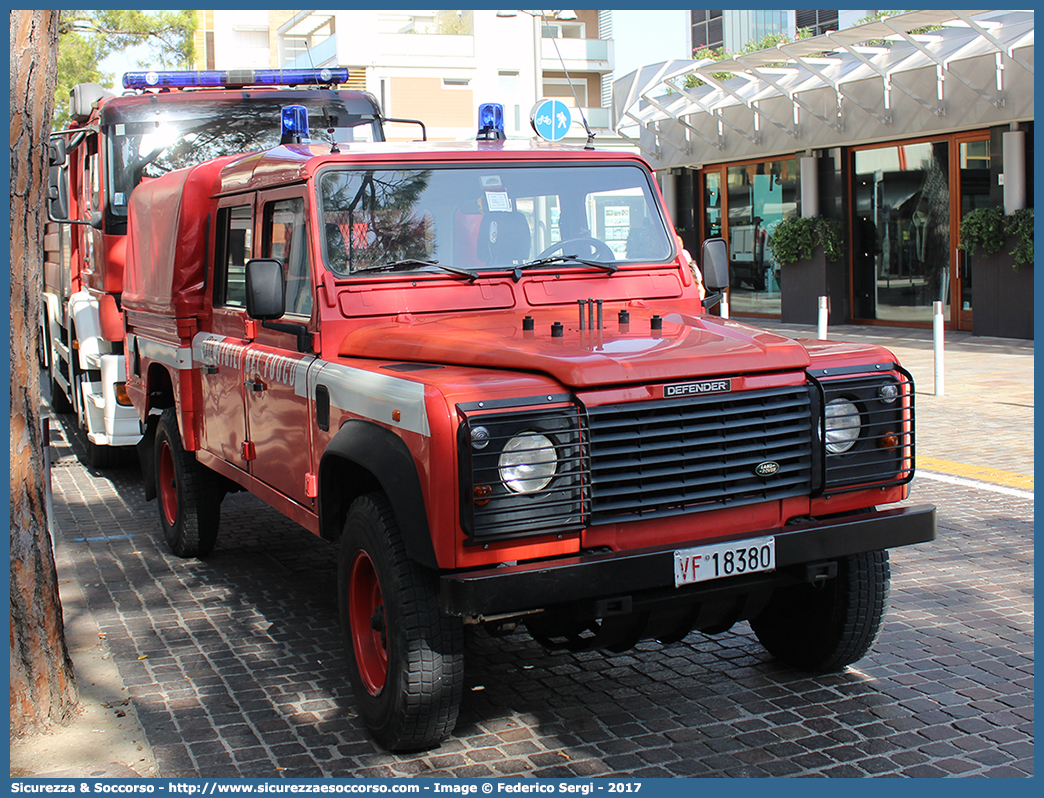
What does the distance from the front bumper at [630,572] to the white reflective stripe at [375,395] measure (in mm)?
554

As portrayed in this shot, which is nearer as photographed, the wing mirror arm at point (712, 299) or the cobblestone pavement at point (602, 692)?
the cobblestone pavement at point (602, 692)

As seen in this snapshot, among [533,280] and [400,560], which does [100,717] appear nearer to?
[400,560]

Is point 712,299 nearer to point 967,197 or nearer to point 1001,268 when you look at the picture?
point 1001,268

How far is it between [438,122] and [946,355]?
Result: 109ft

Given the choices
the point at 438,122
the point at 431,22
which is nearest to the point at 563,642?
the point at 438,122

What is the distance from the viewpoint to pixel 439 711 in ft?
13.6

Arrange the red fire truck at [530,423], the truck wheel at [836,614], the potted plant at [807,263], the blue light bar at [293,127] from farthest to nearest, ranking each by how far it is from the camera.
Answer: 1. the potted plant at [807,263]
2. the blue light bar at [293,127]
3. the truck wheel at [836,614]
4. the red fire truck at [530,423]

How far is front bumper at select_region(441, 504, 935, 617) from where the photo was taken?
376 cm

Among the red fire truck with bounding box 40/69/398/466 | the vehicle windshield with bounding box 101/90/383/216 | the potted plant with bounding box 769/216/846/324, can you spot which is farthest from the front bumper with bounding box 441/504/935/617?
the potted plant with bounding box 769/216/846/324

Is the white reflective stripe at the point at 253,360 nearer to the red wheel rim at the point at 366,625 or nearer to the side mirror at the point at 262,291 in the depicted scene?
the side mirror at the point at 262,291

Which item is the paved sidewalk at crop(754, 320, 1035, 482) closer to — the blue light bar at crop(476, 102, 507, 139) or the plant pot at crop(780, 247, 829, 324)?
the blue light bar at crop(476, 102, 507, 139)

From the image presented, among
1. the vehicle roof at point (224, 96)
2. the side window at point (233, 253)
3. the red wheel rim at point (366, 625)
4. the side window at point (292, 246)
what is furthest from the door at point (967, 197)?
the red wheel rim at point (366, 625)

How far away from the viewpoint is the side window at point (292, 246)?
516 centimetres

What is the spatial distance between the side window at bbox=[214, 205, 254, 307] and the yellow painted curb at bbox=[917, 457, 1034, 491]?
19.0 ft
